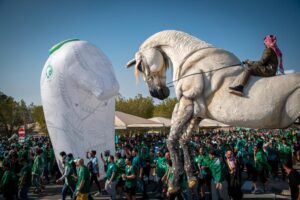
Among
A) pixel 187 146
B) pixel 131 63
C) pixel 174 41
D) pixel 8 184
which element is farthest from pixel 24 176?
pixel 174 41

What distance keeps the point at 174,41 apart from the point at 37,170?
988cm

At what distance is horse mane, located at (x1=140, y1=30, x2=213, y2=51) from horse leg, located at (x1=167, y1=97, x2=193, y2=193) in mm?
755

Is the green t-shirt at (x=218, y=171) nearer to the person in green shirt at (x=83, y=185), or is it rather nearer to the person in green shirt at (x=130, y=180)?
the person in green shirt at (x=130, y=180)

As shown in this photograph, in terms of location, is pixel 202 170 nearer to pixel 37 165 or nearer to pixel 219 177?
pixel 219 177

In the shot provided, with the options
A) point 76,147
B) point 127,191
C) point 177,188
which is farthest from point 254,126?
point 76,147

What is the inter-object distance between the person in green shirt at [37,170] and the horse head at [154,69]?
9.04m

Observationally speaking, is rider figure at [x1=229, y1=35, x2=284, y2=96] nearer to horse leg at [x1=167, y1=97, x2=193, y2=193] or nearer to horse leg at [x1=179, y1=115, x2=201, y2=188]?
horse leg at [x1=167, y1=97, x2=193, y2=193]

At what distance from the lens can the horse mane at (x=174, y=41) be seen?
156 inches

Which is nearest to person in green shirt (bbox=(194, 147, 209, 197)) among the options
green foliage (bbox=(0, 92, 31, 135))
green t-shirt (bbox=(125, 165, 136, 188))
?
green t-shirt (bbox=(125, 165, 136, 188))

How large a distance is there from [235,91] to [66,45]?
10.5 m

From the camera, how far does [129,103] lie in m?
51.5

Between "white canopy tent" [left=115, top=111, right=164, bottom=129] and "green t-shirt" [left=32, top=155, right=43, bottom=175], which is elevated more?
"white canopy tent" [left=115, top=111, right=164, bottom=129]

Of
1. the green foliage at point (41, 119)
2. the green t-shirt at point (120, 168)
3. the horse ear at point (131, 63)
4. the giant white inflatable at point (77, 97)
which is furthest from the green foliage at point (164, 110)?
the horse ear at point (131, 63)

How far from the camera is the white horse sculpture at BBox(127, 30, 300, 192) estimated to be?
3146mm
